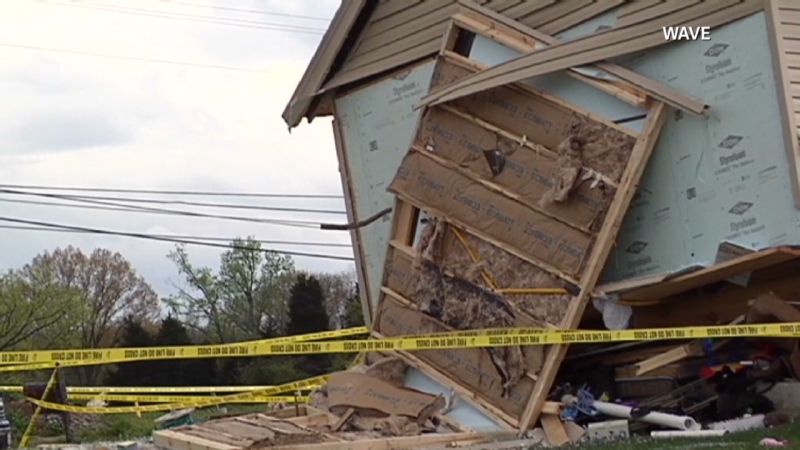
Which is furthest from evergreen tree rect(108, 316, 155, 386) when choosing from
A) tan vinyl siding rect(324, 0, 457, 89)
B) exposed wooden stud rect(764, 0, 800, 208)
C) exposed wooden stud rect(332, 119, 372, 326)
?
exposed wooden stud rect(764, 0, 800, 208)

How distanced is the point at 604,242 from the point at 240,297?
1461 inches

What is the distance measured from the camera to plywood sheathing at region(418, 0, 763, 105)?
10883mm

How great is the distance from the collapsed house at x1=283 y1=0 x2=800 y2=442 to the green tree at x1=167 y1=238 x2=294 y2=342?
32813 millimetres

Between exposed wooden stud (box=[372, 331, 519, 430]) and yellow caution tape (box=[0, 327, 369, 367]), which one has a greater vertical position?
yellow caution tape (box=[0, 327, 369, 367])

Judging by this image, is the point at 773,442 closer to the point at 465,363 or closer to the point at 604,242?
the point at 604,242

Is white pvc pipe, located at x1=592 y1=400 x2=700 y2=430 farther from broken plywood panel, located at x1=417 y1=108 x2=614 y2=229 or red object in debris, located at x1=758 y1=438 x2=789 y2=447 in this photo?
broken plywood panel, located at x1=417 y1=108 x2=614 y2=229

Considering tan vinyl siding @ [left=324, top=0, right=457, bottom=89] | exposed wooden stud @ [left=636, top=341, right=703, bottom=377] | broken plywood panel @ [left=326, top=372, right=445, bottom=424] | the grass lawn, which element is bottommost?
the grass lawn

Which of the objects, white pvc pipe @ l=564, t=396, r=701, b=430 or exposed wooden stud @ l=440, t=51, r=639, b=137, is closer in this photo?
white pvc pipe @ l=564, t=396, r=701, b=430

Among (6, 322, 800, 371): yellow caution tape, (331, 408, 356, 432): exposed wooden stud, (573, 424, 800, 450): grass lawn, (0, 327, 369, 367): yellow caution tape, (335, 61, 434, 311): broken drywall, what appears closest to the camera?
(573, 424, 800, 450): grass lawn

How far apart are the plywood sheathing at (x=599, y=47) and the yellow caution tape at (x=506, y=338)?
2756 mm

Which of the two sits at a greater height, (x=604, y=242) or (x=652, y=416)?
(x=604, y=242)

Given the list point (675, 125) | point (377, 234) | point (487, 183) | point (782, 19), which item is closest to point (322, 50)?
point (377, 234)

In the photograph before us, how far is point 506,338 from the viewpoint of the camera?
11172 millimetres

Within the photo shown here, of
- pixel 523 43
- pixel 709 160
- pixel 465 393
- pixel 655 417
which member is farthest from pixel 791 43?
pixel 465 393
